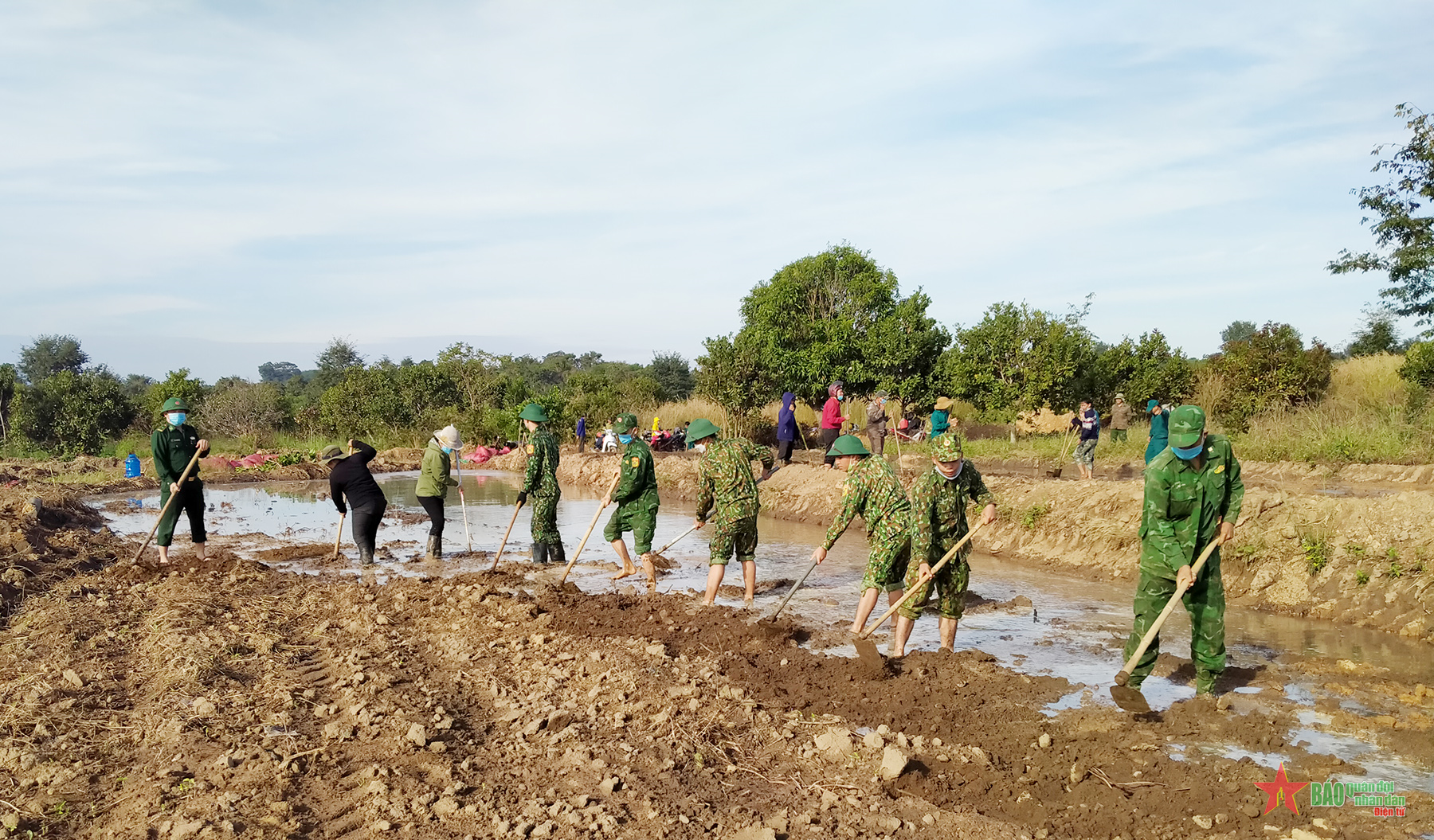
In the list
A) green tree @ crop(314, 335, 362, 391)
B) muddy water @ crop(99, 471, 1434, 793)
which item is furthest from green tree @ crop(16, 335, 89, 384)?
muddy water @ crop(99, 471, 1434, 793)

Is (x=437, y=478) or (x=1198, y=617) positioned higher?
(x=437, y=478)

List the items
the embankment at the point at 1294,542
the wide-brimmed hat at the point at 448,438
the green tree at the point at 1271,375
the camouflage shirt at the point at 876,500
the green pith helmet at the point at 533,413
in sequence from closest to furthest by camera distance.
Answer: the camouflage shirt at the point at 876,500 → the embankment at the point at 1294,542 → the green pith helmet at the point at 533,413 → the wide-brimmed hat at the point at 448,438 → the green tree at the point at 1271,375

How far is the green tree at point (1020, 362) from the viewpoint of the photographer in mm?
23781

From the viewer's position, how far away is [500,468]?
3188 cm

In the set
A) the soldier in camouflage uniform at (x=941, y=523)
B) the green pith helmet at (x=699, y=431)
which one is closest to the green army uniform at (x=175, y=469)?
the green pith helmet at (x=699, y=431)

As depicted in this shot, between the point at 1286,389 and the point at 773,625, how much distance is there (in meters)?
18.8

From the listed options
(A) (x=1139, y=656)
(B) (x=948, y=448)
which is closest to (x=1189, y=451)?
(A) (x=1139, y=656)

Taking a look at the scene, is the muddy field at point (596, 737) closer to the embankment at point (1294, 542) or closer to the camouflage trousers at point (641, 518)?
the camouflage trousers at point (641, 518)

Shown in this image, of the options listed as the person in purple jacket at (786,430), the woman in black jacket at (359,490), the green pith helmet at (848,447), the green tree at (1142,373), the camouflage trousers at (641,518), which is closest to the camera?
the green pith helmet at (848,447)

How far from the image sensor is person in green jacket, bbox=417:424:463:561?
11883mm

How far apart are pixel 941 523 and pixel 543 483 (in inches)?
212

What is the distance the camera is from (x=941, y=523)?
6.89m

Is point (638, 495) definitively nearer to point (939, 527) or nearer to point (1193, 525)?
point (939, 527)

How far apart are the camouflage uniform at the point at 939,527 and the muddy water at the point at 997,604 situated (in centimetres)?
100
